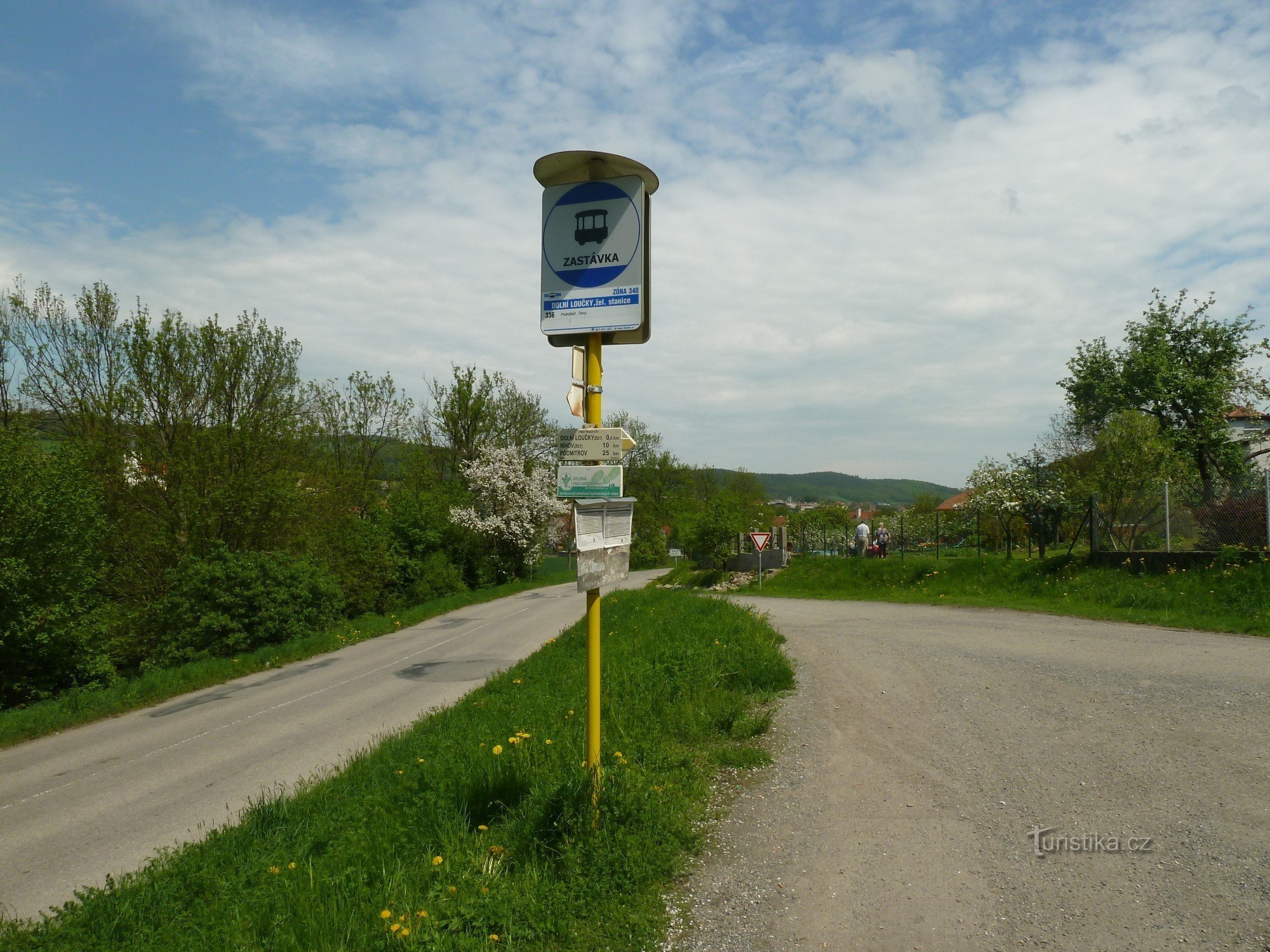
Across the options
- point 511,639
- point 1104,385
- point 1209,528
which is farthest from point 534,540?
point 1209,528

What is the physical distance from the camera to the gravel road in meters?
3.44

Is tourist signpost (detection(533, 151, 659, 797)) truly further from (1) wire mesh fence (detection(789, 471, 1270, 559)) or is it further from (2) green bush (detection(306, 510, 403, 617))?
(2) green bush (detection(306, 510, 403, 617))

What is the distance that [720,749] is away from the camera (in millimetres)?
5902

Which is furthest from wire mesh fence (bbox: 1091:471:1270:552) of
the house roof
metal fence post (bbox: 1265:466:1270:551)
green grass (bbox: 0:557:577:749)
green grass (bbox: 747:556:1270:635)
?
green grass (bbox: 0:557:577:749)

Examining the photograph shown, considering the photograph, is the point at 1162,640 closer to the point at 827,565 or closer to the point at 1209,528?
the point at 1209,528

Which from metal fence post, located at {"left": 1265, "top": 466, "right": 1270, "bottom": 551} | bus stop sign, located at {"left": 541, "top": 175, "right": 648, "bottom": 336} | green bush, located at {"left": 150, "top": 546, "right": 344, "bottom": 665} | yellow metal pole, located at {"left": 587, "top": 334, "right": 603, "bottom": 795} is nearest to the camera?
yellow metal pole, located at {"left": 587, "top": 334, "right": 603, "bottom": 795}

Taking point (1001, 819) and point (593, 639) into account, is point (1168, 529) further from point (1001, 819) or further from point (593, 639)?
point (593, 639)

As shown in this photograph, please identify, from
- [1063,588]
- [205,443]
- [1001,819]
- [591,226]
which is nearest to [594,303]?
[591,226]

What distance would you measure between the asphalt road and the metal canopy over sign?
4.77 metres

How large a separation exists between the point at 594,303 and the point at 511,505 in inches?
1336

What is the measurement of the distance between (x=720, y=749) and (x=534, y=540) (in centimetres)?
3382

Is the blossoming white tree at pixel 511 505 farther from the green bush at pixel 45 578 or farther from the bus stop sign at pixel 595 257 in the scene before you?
the bus stop sign at pixel 595 257

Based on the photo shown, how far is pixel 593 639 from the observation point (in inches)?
173

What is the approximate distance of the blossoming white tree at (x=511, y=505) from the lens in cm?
3753
